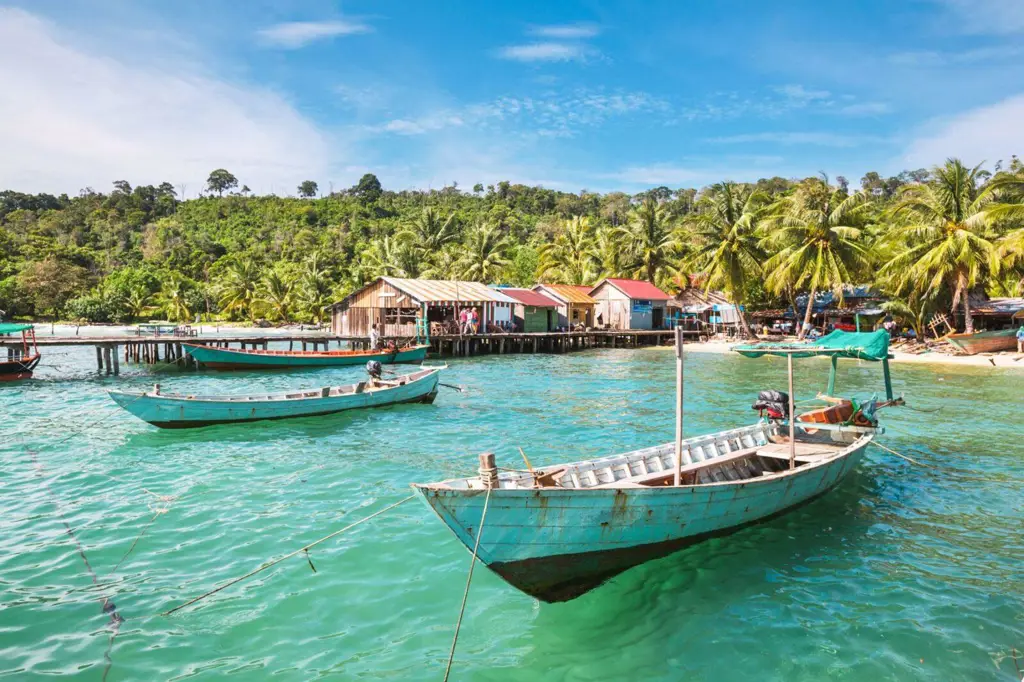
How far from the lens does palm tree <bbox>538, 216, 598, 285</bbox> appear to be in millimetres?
59312

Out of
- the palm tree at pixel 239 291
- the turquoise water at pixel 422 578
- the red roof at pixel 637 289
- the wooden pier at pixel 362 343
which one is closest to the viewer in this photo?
the turquoise water at pixel 422 578

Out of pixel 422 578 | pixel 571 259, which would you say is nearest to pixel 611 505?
pixel 422 578

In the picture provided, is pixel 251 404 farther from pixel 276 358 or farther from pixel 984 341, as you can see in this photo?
pixel 984 341

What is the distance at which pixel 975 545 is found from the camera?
922cm

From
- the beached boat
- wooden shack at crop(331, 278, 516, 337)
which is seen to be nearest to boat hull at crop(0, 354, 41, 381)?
the beached boat

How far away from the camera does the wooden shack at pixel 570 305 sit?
48375 millimetres

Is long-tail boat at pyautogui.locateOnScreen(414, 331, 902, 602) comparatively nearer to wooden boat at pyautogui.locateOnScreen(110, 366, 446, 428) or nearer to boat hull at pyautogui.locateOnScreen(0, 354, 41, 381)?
wooden boat at pyautogui.locateOnScreen(110, 366, 446, 428)

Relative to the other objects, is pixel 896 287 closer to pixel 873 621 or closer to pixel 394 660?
pixel 873 621

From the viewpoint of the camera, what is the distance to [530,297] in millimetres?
46062

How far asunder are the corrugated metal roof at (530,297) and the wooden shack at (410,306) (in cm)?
175

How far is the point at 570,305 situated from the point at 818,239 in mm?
17930

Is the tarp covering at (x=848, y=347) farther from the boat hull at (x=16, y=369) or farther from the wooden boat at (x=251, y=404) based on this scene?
the boat hull at (x=16, y=369)

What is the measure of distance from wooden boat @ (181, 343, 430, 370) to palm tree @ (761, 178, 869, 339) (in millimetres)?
25958

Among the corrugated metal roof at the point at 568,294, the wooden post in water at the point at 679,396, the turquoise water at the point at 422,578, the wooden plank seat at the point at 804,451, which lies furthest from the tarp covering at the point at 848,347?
the corrugated metal roof at the point at 568,294
